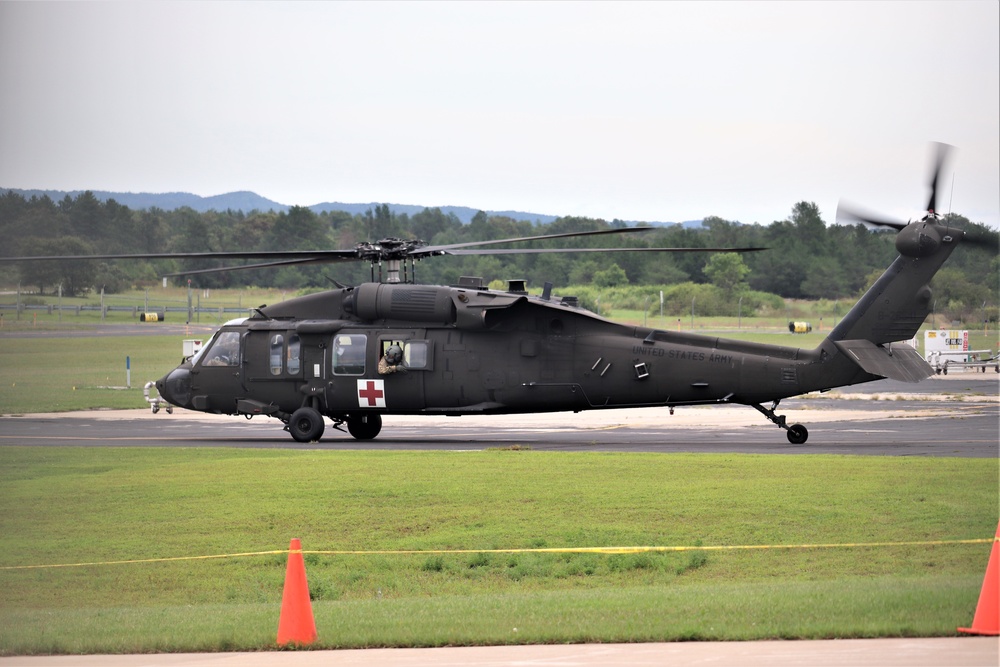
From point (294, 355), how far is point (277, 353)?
43 cm

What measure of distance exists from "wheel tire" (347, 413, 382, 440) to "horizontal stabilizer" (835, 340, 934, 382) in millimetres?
10588

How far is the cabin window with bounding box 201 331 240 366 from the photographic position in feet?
87.5

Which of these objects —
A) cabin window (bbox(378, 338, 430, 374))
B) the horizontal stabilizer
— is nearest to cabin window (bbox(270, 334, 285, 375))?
cabin window (bbox(378, 338, 430, 374))

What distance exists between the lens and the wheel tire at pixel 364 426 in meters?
27.2

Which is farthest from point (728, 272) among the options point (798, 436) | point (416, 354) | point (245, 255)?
point (245, 255)

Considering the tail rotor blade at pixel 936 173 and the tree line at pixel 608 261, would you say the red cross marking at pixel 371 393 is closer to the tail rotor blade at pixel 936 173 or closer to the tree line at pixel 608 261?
the tail rotor blade at pixel 936 173

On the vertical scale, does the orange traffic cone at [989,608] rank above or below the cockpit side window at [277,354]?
below

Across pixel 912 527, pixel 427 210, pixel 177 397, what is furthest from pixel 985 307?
pixel 912 527

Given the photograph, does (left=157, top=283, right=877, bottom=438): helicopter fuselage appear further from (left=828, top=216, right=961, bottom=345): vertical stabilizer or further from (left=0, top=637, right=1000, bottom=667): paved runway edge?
(left=0, top=637, right=1000, bottom=667): paved runway edge

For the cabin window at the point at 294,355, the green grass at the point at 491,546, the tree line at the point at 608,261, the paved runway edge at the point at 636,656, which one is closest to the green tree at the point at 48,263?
the green grass at the point at 491,546

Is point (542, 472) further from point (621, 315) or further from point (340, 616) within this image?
point (621, 315)

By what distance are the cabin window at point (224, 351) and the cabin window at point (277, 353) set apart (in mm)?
854

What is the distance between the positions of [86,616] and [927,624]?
758cm

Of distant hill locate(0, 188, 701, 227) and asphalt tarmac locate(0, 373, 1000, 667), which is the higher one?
distant hill locate(0, 188, 701, 227)
